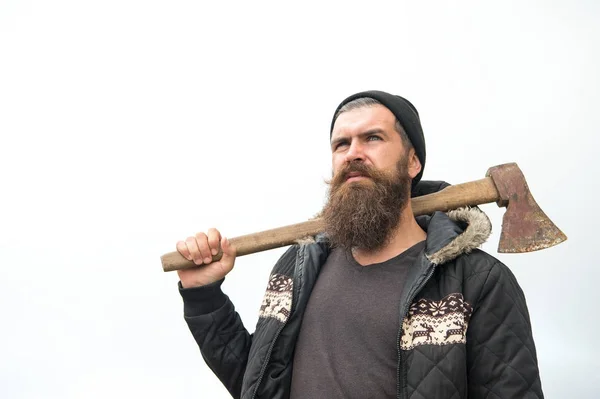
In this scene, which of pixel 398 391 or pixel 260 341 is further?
pixel 260 341

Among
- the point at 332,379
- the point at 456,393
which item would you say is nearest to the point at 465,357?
the point at 456,393

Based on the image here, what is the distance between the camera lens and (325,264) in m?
2.92

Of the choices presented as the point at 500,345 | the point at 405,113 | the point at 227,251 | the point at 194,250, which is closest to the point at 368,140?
the point at 405,113

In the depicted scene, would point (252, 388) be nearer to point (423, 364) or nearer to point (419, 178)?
point (423, 364)

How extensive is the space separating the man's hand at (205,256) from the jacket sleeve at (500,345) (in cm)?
121

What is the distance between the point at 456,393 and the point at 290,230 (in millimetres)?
1185

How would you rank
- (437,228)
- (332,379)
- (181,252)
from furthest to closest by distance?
1. (181,252)
2. (437,228)
3. (332,379)

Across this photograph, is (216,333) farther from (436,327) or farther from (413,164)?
(413,164)

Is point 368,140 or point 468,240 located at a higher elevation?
point 368,140

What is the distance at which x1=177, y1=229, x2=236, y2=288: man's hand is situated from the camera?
2.79 m

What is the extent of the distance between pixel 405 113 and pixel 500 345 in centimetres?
124

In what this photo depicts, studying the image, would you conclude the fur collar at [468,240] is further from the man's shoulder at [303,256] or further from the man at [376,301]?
the man's shoulder at [303,256]

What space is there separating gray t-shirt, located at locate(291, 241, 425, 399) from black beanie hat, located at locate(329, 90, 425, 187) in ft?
1.82

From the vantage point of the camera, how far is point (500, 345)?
87.8 inches
